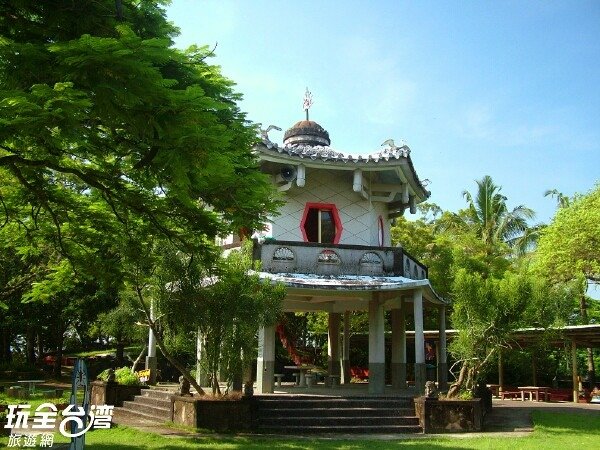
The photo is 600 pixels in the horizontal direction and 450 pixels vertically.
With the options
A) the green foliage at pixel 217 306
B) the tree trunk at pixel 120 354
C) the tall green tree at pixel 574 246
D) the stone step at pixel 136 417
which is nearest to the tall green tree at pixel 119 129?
the green foliage at pixel 217 306

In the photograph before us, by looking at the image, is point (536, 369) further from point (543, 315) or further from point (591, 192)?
point (543, 315)

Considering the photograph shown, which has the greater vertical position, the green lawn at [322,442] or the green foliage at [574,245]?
the green foliage at [574,245]

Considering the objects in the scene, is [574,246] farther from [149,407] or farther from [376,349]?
[149,407]

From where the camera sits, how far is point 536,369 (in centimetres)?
2633

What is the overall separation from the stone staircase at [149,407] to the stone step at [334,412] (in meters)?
2.19

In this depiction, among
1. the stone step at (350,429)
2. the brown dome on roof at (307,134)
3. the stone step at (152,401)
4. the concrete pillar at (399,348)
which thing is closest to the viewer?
the stone step at (350,429)

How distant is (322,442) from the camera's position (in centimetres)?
1052

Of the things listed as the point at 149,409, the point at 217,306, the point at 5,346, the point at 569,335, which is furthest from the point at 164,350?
the point at 5,346

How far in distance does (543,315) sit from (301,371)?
7.18 metres

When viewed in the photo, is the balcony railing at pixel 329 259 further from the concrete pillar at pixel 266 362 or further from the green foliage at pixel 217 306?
the green foliage at pixel 217 306

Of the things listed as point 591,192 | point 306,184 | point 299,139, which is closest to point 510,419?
point 306,184

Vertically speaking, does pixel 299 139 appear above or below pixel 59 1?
above

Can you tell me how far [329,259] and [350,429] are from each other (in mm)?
4248

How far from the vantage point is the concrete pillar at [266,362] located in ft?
45.7
